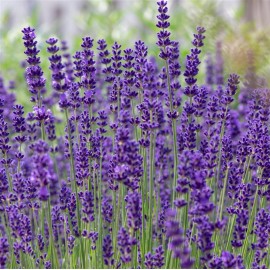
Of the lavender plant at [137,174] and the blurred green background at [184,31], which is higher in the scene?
the blurred green background at [184,31]

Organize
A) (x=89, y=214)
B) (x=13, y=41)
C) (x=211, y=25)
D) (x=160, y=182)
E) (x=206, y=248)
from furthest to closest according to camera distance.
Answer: (x=13, y=41), (x=211, y=25), (x=160, y=182), (x=89, y=214), (x=206, y=248)

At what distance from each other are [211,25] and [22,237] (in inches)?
128

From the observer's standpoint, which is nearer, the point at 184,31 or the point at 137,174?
the point at 137,174

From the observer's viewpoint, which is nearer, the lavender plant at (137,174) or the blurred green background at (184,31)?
the lavender plant at (137,174)

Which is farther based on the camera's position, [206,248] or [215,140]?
[215,140]

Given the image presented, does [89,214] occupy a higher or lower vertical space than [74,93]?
lower

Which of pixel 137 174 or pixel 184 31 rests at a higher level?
pixel 184 31

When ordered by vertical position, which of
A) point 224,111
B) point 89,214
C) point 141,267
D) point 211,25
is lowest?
point 141,267

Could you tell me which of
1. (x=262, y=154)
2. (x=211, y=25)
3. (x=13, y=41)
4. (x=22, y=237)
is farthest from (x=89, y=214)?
(x=13, y=41)

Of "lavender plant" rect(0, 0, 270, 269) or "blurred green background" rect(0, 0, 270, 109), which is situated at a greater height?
"blurred green background" rect(0, 0, 270, 109)

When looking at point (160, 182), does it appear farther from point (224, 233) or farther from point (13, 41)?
point (13, 41)

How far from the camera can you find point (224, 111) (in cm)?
316

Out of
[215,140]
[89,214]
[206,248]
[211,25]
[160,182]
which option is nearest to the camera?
[206,248]

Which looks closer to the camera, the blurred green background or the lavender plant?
the lavender plant
